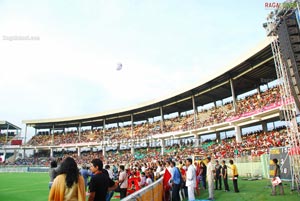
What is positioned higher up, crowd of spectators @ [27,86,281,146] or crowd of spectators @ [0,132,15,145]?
crowd of spectators @ [0,132,15,145]

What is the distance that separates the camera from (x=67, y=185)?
3.48 metres

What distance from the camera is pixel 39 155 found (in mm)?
59938

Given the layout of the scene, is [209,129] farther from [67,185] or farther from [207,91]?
[67,185]

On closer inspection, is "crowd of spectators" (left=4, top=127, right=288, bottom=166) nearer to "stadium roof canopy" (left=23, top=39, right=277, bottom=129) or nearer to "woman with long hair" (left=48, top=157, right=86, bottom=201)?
"stadium roof canopy" (left=23, top=39, right=277, bottom=129)

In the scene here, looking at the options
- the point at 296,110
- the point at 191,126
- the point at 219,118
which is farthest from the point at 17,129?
the point at 296,110

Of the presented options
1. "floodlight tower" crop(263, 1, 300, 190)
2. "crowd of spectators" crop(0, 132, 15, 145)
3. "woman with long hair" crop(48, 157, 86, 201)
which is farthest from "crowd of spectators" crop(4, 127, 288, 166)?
"woman with long hair" crop(48, 157, 86, 201)

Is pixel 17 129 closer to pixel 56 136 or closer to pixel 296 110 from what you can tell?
pixel 56 136

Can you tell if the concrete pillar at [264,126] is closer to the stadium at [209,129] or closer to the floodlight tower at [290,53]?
the stadium at [209,129]

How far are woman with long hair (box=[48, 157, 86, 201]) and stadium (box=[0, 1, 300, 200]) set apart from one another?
87 cm

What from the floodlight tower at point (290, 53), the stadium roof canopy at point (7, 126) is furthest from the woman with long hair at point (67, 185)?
the stadium roof canopy at point (7, 126)

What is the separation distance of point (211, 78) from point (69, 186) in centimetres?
2862

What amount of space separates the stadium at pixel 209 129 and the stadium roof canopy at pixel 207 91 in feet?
0.33

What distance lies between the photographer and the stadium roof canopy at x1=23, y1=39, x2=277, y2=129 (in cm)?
2586

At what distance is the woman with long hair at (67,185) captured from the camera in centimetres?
346
